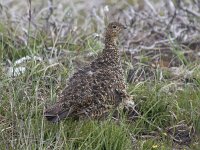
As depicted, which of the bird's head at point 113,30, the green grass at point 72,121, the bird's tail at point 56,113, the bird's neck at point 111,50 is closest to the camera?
the green grass at point 72,121

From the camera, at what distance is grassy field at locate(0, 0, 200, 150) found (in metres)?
4.58

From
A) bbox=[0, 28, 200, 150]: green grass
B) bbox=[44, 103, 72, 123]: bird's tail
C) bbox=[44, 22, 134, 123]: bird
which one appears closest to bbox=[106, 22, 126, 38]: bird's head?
bbox=[44, 22, 134, 123]: bird

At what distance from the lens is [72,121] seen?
16.0ft

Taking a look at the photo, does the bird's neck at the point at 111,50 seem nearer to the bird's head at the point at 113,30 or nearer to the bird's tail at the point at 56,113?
the bird's head at the point at 113,30

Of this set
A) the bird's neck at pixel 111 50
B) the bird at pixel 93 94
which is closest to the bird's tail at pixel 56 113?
the bird at pixel 93 94

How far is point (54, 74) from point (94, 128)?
1.16 m

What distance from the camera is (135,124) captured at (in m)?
5.25

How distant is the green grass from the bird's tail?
55mm

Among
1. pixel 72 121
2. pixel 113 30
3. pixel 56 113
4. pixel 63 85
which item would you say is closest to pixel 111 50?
pixel 113 30

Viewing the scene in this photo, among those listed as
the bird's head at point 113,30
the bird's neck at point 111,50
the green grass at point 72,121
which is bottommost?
the green grass at point 72,121

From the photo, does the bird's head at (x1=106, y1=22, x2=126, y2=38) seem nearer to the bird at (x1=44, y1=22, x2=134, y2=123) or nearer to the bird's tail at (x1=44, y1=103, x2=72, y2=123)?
the bird at (x1=44, y1=22, x2=134, y2=123)

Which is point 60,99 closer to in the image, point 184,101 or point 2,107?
point 2,107

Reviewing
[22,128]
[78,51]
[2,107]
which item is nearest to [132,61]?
[78,51]

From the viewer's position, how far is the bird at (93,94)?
4727mm
